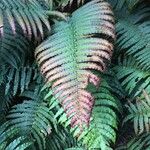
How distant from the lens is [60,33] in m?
2.75

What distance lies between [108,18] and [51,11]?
18.1 inches

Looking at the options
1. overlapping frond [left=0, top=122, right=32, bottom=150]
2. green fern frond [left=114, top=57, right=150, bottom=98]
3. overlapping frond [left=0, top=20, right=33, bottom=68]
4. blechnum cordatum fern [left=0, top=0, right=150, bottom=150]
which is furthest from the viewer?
overlapping frond [left=0, top=20, right=33, bottom=68]

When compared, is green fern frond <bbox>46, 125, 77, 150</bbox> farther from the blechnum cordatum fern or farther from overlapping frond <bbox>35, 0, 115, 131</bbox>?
overlapping frond <bbox>35, 0, 115, 131</bbox>

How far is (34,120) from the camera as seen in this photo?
2756 mm

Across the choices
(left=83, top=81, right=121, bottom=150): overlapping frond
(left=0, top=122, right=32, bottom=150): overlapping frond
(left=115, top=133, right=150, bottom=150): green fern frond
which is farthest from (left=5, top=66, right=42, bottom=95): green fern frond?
(left=115, top=133, right=150, bottom=150): green fern frond

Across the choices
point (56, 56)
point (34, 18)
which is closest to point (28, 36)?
point (34, 18)

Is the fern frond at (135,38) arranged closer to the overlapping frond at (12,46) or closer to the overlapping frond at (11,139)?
the overlapping frond at (12,46)

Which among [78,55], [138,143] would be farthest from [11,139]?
[138,143]

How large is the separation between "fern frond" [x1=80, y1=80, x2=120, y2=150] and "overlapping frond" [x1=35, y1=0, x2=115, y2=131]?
0.12 meters

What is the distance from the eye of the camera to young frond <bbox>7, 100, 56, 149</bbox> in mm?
2709

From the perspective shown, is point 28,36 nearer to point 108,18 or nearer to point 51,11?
point 51,11

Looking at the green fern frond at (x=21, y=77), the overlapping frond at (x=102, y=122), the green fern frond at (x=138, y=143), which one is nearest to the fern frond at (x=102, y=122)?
the overlapping frond at (x=102, y=122)

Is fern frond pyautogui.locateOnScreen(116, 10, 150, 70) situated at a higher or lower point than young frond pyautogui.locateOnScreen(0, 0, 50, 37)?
lower

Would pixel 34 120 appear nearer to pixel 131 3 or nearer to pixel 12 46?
pixel 12 46
